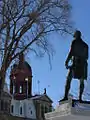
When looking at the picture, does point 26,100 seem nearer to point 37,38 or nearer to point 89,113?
point 37,38

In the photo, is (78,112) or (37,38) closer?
(78,112)

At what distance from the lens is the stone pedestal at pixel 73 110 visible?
11461mm

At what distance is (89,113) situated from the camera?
11.6 m

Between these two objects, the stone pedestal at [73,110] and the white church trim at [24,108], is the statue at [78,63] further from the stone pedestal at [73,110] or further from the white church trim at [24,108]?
the white church trim at [24,108]

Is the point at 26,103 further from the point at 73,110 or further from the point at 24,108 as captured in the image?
the point at 73,110

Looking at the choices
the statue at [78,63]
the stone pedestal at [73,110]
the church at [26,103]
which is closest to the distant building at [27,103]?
the church at [26,103]

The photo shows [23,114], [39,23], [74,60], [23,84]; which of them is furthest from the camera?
[23,114]

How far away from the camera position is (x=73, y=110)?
37.6 feet

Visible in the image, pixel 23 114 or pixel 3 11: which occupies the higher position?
pixel 3 11

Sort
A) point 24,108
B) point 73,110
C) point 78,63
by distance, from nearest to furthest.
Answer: point 73,110, point 78,63, point 24,108

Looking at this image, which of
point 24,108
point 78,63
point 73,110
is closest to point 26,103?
point 24,108

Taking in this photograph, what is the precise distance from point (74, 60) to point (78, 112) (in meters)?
1.78

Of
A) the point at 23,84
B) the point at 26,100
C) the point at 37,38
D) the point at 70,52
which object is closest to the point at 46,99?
the point at 26,100

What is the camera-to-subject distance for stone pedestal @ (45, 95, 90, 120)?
37.6ft
